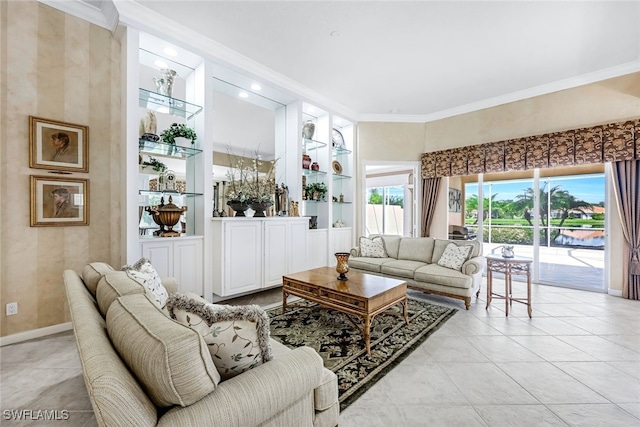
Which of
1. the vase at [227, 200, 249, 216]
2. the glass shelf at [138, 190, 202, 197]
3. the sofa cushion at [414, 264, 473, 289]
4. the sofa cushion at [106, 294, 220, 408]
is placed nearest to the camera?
the sofa cushion at [106, 294, 220, 408]

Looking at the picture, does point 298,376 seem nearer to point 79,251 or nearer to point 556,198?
point 79,251

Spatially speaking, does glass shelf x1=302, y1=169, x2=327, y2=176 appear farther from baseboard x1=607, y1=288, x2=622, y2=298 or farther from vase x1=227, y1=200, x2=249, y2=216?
baseboard x1=607, y1=288, x2=622, y2=298

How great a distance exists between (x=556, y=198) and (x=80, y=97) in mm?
6900

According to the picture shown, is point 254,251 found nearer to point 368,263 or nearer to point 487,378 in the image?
point 368,263

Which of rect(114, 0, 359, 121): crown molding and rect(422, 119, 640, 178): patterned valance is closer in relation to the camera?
rect(114, 0, 359, 121): crown molding

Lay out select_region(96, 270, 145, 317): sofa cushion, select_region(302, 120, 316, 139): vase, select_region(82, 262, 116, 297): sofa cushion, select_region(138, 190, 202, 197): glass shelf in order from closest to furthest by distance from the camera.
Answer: select_region(96, 270, 145, 317): sofa cushion → select_region(82, 262, 116, 297): sofa cushion → select_region(138, 190, 202, 197): glass shelf → select_region(302, 120, 316, 139): vase

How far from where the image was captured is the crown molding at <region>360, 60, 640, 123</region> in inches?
155

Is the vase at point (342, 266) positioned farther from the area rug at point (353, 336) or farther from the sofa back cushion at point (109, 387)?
Result: the sofa back cushion at point (109, 387)

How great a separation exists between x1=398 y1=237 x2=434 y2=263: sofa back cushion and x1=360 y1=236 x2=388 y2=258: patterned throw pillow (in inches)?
11.8

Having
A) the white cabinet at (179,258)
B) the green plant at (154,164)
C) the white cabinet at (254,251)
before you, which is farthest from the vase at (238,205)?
the green plant at (154,164)

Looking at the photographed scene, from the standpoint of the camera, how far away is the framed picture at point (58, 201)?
2680 millimetres

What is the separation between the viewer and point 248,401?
106 cm

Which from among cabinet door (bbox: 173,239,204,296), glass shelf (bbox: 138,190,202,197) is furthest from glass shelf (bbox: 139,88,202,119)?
cabinet door (bbox: 173,239,204,296)

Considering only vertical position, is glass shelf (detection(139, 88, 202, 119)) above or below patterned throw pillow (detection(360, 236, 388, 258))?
above
